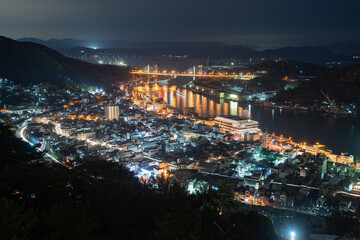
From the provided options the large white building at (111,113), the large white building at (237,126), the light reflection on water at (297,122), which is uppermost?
the large white building at (111,113)

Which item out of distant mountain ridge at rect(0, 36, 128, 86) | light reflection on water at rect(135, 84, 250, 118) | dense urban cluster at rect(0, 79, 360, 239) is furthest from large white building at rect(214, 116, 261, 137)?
distant mountain ridge at rect(0, 36, 128, 86)

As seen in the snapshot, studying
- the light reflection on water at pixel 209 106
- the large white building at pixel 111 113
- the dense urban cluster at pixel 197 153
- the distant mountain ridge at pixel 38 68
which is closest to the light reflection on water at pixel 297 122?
the light reflection on water at pixel 209 106

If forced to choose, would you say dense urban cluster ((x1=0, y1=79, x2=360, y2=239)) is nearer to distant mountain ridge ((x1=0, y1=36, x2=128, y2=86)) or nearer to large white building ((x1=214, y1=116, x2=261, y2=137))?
large white building ((x1=214, y1=116, x2=261, y2=137))

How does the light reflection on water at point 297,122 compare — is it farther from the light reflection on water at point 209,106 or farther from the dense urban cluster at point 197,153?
the dense urban cluster at point 197,153

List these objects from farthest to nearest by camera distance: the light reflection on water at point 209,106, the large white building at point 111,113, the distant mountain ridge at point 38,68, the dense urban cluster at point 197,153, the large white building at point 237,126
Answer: the distant mountain ridge at point 38,68
the light reflection on water at point 209,106
the large white building at point 111,113
the large white building at point 237,126
the dense urban cluster at point 197,153

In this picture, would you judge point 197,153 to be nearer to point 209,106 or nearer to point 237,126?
point 237,126

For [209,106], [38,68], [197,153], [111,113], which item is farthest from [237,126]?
[38,68]
